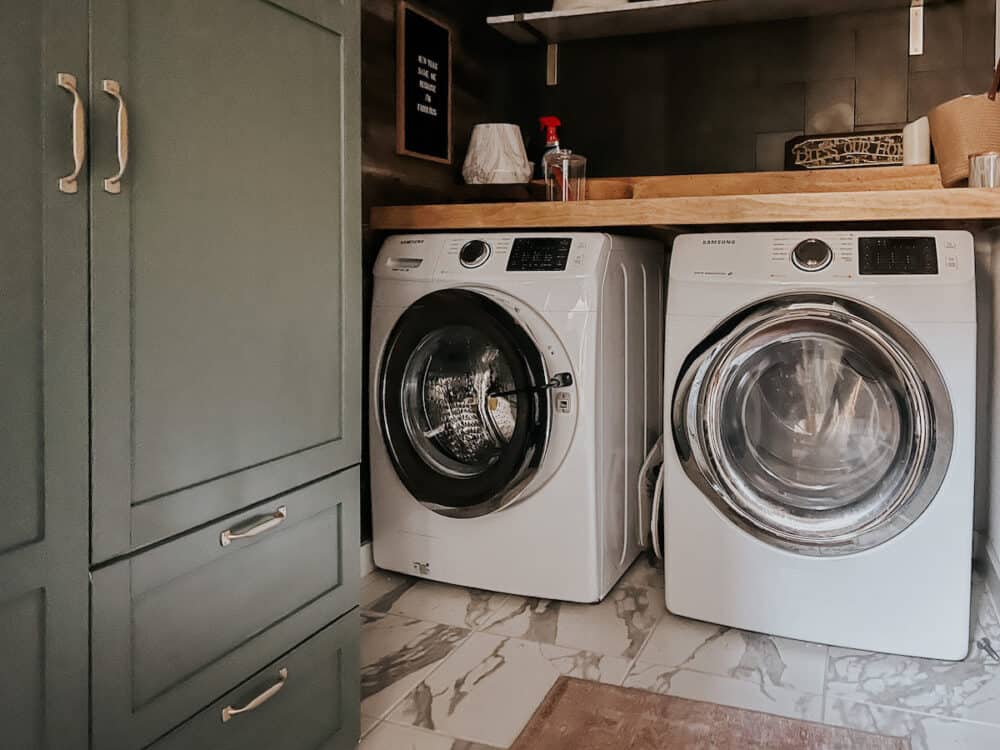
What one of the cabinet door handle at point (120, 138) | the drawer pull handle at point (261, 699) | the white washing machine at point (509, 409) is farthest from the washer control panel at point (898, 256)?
the cabinet door handle at point (120, 138)

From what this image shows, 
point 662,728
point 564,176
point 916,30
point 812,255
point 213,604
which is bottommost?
point 662,728

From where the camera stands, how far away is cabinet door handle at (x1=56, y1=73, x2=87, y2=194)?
1.02m

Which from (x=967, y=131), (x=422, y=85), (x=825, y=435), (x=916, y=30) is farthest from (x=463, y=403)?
(x=916, y=30)

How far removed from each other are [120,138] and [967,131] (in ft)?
6.90

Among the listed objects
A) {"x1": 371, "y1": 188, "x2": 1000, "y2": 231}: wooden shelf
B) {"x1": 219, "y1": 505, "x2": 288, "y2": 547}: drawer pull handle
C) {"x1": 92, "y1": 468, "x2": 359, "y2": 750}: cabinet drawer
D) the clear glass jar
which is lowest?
{"x1": 92, "y1": 468, "x2": 359, "y2": 750}: cabinet drawer

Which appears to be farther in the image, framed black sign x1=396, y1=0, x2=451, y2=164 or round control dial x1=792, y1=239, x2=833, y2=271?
framed black sign x1=396, y1=0, x2=451, y2=164

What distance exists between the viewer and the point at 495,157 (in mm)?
3066

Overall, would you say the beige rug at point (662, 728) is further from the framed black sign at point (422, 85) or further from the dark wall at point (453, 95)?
the framed black sign at point (422, 85)

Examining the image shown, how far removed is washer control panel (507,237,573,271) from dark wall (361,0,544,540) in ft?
1.61

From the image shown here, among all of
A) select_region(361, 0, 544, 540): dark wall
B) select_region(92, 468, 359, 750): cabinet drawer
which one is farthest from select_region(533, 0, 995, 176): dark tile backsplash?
select_region(92, 468, 359, 750): cabinet drawer

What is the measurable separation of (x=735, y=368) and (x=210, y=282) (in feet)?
4.45

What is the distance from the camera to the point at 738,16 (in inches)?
120

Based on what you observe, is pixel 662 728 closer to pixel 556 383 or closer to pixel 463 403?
pixel 556 383

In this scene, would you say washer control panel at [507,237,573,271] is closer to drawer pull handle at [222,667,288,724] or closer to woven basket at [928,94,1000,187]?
woven basket at [928,94,1000,187]
